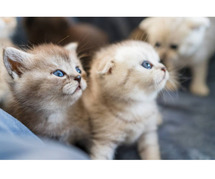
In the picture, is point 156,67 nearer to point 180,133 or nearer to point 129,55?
point 129,55

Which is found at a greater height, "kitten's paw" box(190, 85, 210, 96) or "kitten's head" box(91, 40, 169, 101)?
"kitten's head" box(91, 40, 169, 101)

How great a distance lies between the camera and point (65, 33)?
1012 millimetres

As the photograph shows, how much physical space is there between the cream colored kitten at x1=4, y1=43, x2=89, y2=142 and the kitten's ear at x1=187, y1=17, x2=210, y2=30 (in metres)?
0.50

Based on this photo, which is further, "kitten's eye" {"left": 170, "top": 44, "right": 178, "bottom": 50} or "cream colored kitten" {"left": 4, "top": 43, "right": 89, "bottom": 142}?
"kitten's eye" {"left": 170, "top": 44, "right": 178, "bottom": 50}

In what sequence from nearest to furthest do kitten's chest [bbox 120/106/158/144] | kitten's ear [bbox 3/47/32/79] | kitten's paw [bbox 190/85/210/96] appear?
kitten's ear [bbox 3/47/32/79] → kitten's chest [bbox 120/106/158/144] → kitten's paw [bbox 190/85/210/96]

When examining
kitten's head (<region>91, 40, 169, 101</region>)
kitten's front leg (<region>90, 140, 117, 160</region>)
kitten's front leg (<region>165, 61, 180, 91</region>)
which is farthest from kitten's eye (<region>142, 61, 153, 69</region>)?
Result: kitten's front leg (<region>90, 140, 117, 160</region>)

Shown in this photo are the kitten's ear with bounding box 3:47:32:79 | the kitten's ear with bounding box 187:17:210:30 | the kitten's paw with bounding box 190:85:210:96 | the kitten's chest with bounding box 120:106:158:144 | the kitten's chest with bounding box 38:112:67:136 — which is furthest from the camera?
the kitten's paw with bounding box 190:85:210:96

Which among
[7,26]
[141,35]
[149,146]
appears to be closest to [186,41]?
[141,35]

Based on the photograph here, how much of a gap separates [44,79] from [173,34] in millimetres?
→ 566

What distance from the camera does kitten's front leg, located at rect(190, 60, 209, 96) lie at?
123cm

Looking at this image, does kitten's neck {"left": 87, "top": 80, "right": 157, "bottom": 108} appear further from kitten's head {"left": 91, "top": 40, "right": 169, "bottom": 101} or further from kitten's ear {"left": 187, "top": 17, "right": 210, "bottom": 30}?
kitten's ear {"left": 187, "top": 17, "right": 210, "bottom": 30}
